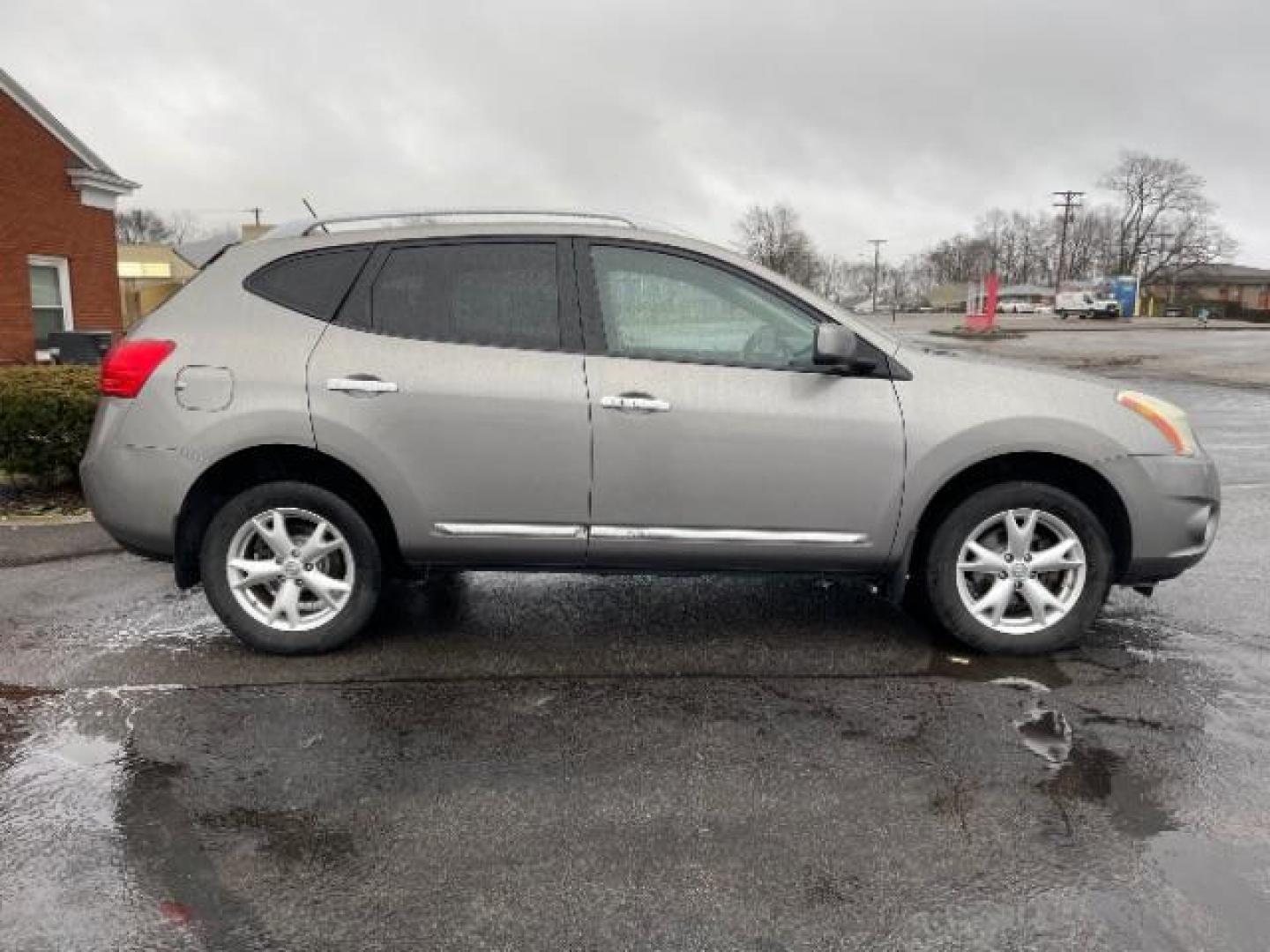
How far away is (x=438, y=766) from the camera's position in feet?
11.1

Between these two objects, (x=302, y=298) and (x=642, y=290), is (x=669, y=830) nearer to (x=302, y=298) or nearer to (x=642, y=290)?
(x=642, y=290)

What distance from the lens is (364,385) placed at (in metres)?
4.16

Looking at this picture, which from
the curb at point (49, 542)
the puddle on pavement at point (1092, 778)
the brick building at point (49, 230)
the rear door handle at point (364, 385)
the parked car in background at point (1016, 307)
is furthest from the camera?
the parked car in background at point (1016, 307)

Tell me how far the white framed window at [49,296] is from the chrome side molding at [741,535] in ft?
54.6

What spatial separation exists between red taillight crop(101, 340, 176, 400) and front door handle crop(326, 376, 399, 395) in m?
0.74

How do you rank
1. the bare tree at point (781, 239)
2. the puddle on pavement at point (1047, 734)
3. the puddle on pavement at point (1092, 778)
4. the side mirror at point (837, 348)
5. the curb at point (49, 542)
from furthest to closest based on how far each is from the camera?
the bare tree at point (781, 239) < the curb at point (49, 542) < the side mirror at point (837, 348) < the puddle on pavement at point (1047, 734) < the puddle on pavement at point (1092, 778)

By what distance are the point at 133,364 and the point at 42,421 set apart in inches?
150

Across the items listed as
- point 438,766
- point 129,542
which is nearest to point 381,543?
point 129,542

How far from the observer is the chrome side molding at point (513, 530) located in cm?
427

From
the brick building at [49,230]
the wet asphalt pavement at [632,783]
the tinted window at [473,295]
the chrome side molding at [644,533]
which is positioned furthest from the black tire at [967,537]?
the brick building at [49,230]

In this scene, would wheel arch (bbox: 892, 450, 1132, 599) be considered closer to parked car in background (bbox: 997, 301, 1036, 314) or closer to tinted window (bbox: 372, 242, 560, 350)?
tinted window (bbox: 372, 242, 560, 350)

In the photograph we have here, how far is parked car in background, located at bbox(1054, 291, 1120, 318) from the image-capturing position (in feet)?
242

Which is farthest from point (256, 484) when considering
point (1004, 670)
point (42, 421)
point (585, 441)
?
point (42, 421)

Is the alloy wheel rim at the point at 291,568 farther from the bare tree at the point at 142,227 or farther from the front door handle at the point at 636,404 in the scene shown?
the bare tree at the point at 142,227
